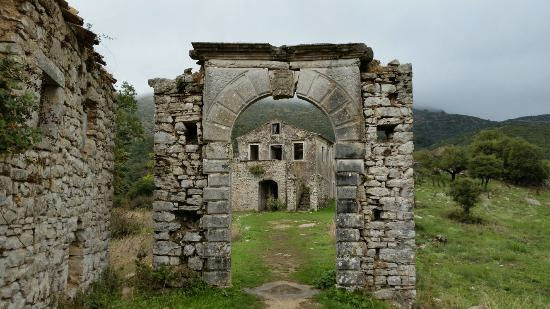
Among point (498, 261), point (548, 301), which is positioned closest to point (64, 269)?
point (548, 301)

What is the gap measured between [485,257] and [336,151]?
8401 mm

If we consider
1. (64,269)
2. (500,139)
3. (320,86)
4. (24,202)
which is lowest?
(64,269)

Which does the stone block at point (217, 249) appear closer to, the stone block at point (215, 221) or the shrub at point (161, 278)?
the stone block at point (215, 221)

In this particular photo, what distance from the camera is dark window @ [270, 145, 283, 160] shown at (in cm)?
3007

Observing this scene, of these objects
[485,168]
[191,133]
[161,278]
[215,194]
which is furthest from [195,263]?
[485,168]

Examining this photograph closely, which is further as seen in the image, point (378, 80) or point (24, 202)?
Result: point (378, 80)

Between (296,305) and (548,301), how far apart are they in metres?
5.94

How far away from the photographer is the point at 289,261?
1084 cm

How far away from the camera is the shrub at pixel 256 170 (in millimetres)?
29094

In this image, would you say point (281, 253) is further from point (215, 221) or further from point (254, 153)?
point (254, 153)

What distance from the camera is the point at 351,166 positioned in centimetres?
762

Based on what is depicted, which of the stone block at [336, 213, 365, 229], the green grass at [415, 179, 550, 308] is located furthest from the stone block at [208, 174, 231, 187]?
the green grass at [415, 179, 550, 308]

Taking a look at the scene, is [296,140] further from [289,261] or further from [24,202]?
[24,202]

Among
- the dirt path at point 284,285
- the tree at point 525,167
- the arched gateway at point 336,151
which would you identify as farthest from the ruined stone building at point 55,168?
the tree at point 525,167
